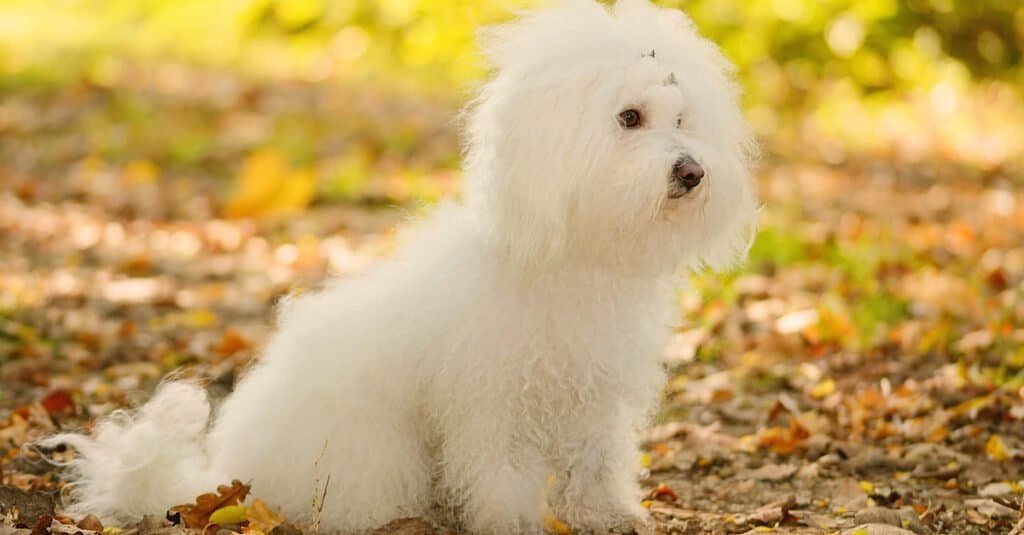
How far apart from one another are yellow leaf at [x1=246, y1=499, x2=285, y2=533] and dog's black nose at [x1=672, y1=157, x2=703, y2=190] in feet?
4.76

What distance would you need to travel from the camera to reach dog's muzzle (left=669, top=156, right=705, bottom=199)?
10.2 feet

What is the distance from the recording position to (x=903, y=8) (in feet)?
32.1

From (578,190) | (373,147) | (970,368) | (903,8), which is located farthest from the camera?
(373,147)

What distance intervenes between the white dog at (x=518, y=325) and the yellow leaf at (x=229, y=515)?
0.12 metres

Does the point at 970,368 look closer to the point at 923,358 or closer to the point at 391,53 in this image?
the point at 923,358

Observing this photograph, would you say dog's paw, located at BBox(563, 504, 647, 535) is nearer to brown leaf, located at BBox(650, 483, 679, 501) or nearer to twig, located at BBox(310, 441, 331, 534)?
brown leaf, located at BBox(650, 483, 679, 501)

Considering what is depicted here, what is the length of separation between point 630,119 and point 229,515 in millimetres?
1555

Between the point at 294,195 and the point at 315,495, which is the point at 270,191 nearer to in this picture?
the point at 294,195

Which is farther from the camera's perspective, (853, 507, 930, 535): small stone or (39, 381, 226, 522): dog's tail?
(39, 381, 226, 522): dog's tail

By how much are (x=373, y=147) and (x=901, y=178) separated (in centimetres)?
429

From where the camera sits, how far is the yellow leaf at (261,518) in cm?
339

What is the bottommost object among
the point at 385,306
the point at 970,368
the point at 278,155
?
the point at 970,368

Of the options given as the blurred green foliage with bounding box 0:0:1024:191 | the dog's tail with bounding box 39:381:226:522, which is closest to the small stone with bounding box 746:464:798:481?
the dog's tail with bounding box 39:381:226:522

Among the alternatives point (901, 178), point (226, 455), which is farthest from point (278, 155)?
point (226, 455)
